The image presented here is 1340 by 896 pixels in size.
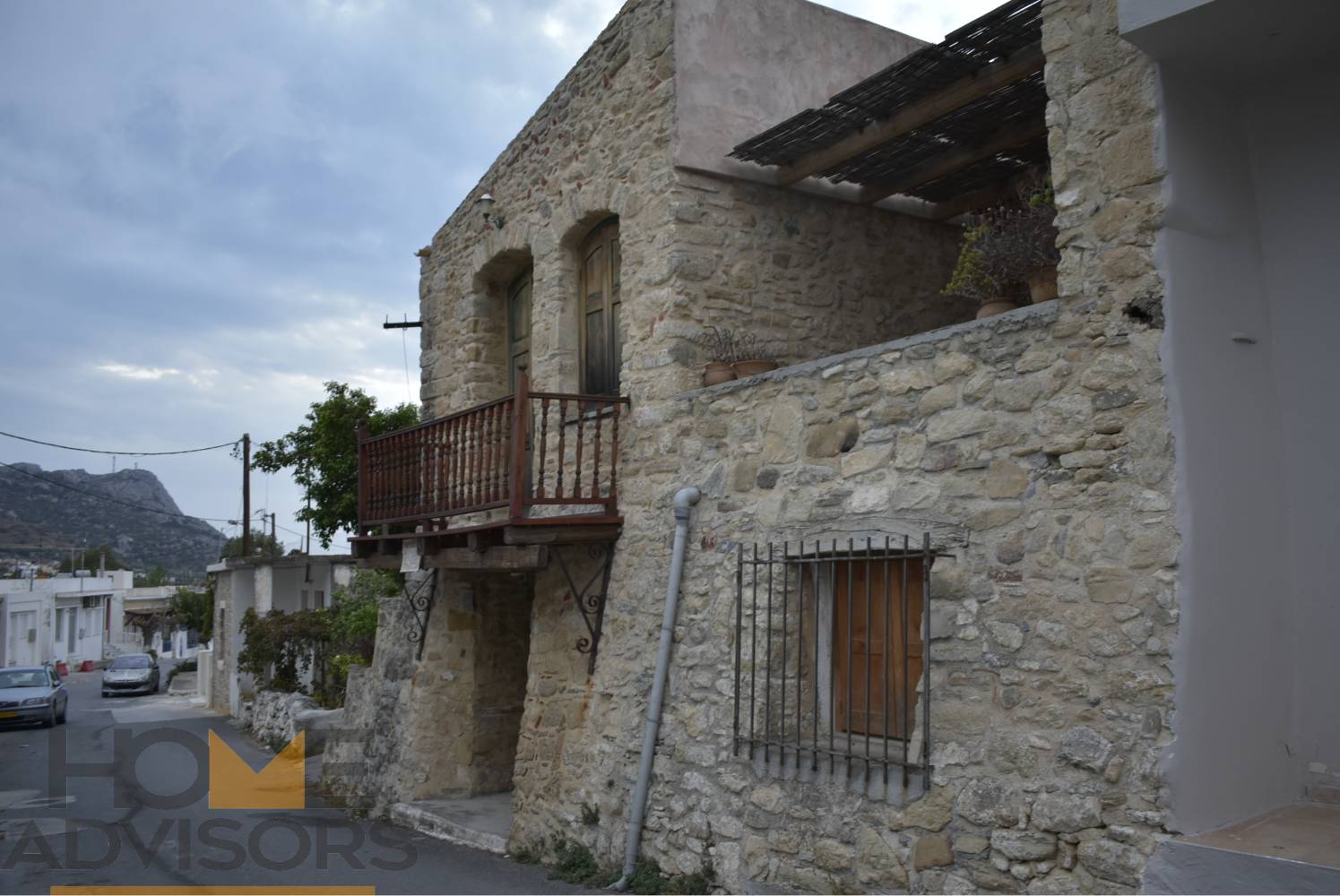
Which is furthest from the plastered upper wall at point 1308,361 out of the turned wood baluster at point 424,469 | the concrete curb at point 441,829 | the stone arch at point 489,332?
the stone arch at point 489,332

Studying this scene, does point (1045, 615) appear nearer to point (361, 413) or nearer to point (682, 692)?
point (682, 692)

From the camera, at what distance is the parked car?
3100cm

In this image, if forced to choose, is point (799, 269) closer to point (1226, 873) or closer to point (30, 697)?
point (1226, 873)

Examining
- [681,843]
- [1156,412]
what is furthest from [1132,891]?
[681,843]

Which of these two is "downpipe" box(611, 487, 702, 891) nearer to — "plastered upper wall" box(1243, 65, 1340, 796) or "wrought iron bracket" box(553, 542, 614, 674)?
"wrought iron bracket" box(553, 542, 614, 674)

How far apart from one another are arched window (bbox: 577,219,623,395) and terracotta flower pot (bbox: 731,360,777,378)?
4.59ft

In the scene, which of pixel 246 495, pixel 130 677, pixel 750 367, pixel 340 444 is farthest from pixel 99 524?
pixel 750 367

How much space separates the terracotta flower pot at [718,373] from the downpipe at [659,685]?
0.74 meters

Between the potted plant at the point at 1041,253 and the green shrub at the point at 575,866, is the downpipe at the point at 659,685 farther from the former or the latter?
the potted plant at the point at 1041,253

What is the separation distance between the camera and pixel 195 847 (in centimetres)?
852

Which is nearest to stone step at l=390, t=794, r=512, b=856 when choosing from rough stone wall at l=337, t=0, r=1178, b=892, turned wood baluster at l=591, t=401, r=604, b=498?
rough stone wall at l=337, t=0, r=1178, b=892

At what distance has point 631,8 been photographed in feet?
25.6

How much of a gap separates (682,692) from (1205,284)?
12.2 ft

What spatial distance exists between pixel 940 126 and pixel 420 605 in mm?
6284
